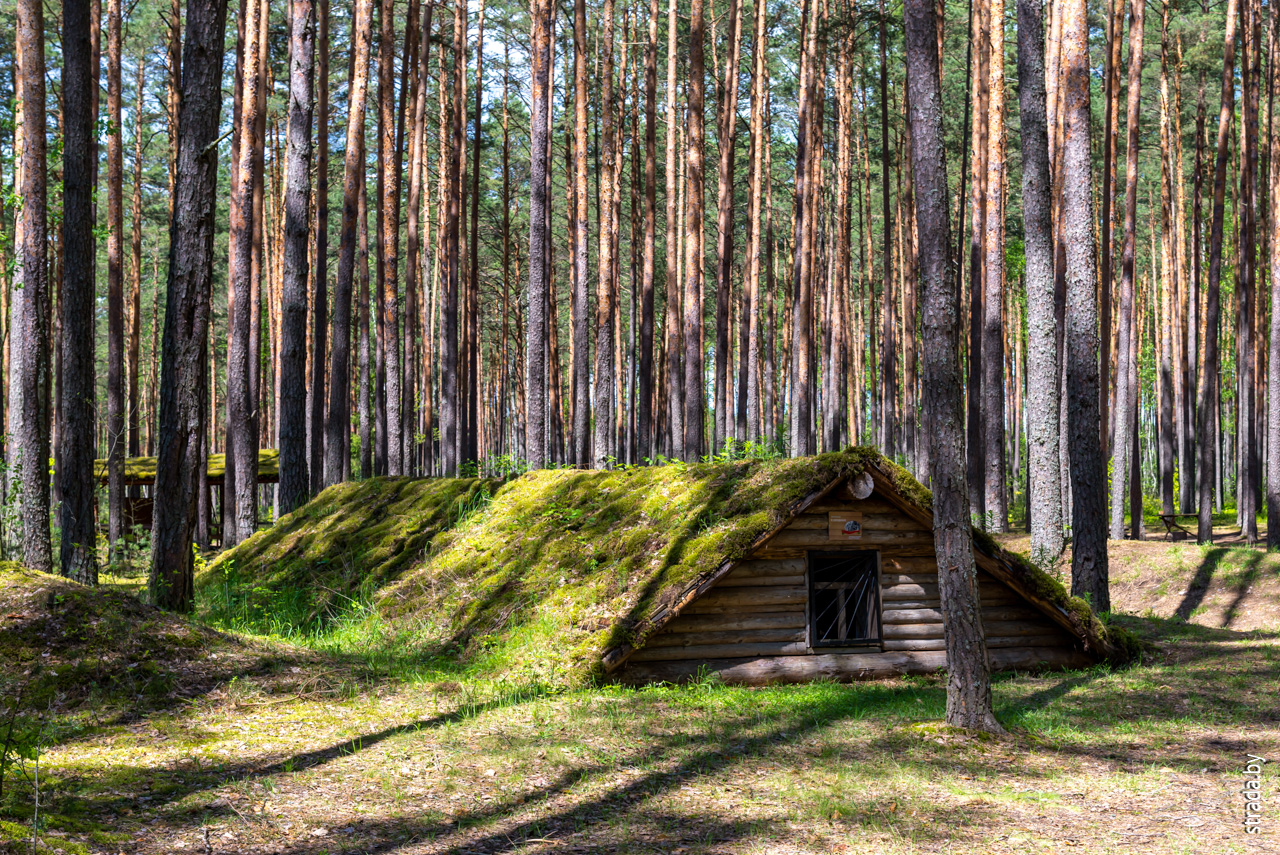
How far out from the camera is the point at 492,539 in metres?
10.7

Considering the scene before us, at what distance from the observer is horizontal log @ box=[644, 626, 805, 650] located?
8414 mm

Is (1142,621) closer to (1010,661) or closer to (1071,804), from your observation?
(1010,661)

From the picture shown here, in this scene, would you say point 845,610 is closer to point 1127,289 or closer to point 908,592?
point 908,592

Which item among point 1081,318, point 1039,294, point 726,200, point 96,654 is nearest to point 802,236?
point 726,200

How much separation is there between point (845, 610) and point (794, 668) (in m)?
1.05

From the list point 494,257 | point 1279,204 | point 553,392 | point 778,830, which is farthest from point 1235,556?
point 494,257

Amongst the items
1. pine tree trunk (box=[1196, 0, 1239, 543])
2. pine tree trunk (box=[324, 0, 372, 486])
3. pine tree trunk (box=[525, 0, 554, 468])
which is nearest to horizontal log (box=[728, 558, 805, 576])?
pine tree trunk (box=[525, 0, 554, 468])

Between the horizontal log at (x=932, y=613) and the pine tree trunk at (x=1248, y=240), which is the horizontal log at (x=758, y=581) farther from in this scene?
the pine tree trunk at (x=1248, y=240)

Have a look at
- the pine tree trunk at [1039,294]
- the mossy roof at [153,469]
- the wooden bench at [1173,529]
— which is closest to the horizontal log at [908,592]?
the pine tree trunk at [1039,294]

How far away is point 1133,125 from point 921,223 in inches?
571

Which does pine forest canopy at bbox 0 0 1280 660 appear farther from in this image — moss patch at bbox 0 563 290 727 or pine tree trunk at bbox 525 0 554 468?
moss patch at bbox 0 563 290 727

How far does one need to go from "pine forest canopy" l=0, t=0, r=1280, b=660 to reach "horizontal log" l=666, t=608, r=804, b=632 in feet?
7.51

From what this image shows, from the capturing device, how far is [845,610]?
941cm

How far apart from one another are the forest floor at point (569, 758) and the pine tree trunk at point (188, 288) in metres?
1.28
